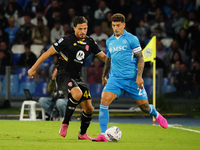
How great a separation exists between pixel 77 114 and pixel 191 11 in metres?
7.74

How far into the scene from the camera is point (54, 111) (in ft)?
56.0

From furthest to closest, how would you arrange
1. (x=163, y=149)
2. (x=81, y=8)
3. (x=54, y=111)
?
(x=81, y=8) → (x=54, y=111) → (x=163, y=149)

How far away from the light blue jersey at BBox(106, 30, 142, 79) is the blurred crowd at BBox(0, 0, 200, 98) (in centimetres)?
989

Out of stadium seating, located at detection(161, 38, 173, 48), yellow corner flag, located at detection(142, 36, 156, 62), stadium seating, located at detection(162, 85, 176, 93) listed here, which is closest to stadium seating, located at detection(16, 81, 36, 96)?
stadium seating, located at detection(162, 85, 176, 93)

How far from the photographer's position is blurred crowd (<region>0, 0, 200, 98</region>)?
73.3 feet

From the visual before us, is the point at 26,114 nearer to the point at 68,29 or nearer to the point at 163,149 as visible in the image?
the point at 68,29

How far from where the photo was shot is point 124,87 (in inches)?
439

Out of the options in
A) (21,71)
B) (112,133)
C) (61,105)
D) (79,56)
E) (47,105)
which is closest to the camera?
(112,133)

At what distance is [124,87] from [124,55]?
62 centimetres

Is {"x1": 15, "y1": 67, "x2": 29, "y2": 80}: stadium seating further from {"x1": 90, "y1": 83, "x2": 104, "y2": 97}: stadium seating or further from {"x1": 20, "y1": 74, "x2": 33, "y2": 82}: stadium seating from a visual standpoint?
{"x1": 90, "y1": 83, "x2": 104, "y2": 97}: stadium seating

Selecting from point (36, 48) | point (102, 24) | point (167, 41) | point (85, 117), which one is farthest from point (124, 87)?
point (102, 24)

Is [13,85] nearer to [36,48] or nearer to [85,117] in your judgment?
[36,48]

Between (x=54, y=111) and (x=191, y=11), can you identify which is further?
(x=191, y=11)

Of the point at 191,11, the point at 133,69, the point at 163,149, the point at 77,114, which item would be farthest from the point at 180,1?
the point at 163,149
